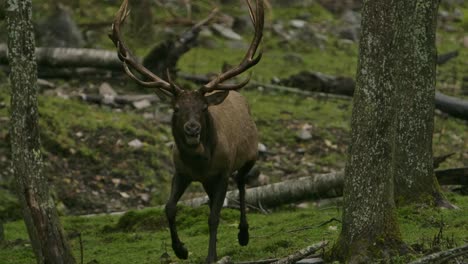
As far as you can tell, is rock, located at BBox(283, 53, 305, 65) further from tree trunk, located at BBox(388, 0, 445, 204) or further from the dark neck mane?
the dark neck mane

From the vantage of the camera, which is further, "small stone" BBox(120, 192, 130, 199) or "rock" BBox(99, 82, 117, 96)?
"rock" BBox(99, 82, 117, 96)

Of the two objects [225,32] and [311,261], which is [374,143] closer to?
[311,261]

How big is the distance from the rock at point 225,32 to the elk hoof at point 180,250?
1452 centimetres

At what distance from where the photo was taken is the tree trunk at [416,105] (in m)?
11.4

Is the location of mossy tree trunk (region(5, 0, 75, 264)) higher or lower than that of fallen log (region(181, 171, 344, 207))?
higher

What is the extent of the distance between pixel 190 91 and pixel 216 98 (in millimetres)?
323

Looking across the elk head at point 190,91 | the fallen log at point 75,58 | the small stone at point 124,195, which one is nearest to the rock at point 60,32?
the fallen log at point 75,58

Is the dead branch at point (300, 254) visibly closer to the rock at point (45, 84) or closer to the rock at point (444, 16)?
the rock at point (45, 84)

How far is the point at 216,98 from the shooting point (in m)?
10.6

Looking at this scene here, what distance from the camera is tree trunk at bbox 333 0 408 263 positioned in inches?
343

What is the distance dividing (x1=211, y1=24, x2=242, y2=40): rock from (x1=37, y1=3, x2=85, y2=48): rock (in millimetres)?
4253

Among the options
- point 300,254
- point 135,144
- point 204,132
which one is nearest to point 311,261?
point 300,254

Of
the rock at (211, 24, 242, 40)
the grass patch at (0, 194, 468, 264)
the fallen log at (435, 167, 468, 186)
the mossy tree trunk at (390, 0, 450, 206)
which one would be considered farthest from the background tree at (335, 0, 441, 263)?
the rock at (211, 24, 242, 40)

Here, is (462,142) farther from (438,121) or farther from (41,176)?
(41,176)
